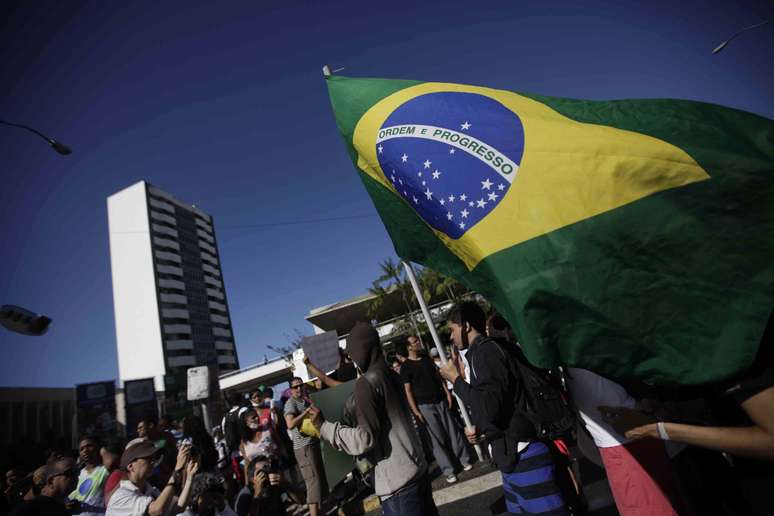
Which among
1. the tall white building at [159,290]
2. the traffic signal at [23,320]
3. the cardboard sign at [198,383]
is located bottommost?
the cardboard sign at [198,383]

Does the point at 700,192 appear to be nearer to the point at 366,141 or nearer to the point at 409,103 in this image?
the point at 409,103

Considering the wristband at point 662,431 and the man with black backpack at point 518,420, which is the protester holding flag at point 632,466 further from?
the wristband at point 662,431

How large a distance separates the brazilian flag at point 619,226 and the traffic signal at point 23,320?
10.4 meters

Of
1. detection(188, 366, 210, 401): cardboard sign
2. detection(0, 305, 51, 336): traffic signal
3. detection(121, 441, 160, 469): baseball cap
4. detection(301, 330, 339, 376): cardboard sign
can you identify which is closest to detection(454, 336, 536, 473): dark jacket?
detection(121, 441, 160, 469): baseball cap

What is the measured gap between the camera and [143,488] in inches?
128

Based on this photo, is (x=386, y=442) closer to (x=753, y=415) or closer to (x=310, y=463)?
(x=753, y=415)

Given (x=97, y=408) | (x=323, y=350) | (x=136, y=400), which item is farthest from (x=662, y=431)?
(x=97, y=408)

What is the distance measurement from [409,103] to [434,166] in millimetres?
525

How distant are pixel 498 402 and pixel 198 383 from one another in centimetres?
1888

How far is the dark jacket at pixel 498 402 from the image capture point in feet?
7.25

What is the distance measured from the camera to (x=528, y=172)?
168 centimetres

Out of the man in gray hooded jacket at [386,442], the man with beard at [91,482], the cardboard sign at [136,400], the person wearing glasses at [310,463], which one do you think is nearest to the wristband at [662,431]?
the man in gray hooded jacket at [386,442]

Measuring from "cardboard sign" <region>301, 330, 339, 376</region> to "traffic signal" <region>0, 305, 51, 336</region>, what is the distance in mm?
7450

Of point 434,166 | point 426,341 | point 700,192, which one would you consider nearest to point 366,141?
point 434,166
